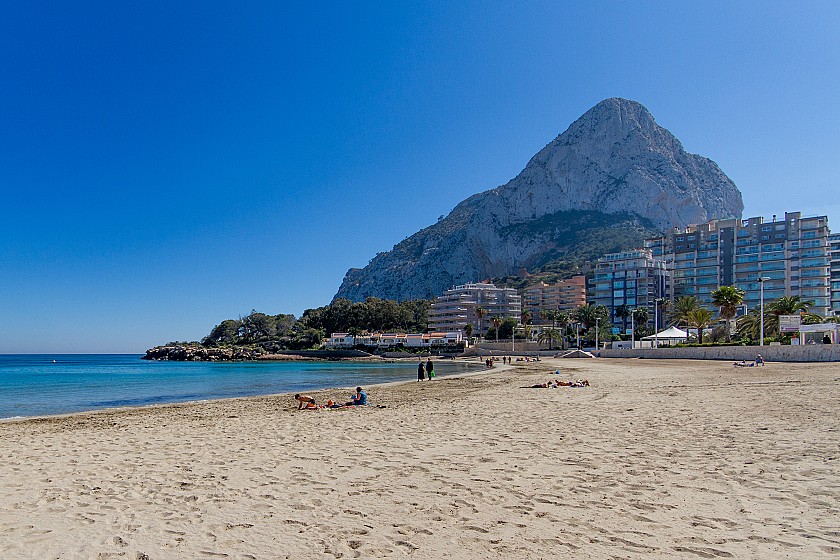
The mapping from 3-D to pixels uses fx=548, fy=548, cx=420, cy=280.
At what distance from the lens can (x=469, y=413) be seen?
1402cm

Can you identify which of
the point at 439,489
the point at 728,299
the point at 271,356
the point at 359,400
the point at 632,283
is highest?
the point at 632,283

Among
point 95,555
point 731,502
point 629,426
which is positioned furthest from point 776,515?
point 95,555

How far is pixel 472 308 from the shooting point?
14812 centimetres

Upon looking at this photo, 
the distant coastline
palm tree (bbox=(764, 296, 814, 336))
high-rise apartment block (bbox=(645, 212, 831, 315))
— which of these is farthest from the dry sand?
high-rise apartment block (bbox=(645, 212, 831, 315))

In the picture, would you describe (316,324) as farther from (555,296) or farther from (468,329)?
(555,296)

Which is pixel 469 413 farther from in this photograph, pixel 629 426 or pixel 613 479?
pixel 613 479

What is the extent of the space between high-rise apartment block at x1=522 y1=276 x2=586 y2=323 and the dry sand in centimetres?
14424

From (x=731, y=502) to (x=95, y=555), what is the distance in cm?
609

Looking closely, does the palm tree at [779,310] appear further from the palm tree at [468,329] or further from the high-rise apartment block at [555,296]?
the high-rise apartment block at [555,296]

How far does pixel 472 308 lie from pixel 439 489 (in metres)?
142

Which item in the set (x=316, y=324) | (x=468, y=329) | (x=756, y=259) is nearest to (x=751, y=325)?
(x=756, y=259)

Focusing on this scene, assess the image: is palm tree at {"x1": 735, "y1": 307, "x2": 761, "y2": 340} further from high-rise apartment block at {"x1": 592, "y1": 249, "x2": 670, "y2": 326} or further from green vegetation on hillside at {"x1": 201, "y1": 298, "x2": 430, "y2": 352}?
green vegetation on hillside at {"x1": 201, "y1": 298, "x2": 430, "y2": 352}

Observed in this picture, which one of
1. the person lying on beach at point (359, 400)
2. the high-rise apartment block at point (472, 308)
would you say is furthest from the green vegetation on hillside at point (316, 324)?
the person lying on beach at point (359, 400)

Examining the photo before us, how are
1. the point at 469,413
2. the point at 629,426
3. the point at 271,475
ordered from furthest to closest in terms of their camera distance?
the point at 469,413 < the point at 629,426 < the point at 271,475
